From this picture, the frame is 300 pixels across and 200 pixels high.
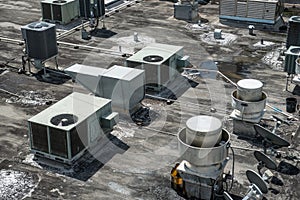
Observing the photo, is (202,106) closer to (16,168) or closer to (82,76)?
(82,76)

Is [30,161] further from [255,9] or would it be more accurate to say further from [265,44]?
[255,9]

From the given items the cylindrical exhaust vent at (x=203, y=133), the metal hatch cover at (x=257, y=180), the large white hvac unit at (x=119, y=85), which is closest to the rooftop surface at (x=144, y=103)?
the metal hatch cover at (x=257, y=180)

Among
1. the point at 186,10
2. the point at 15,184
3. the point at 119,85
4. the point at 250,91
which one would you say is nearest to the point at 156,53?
the point at 119,85

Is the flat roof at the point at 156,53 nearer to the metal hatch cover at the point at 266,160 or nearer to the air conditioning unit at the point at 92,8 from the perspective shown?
the metal hatch cover at the point at 266,160

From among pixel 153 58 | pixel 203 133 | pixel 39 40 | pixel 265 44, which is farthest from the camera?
pixel 265 44

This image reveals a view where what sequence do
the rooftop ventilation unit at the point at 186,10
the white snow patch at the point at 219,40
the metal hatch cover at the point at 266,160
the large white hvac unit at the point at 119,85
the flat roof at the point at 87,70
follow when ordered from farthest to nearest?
the rooftop ventilation unit at the point at 186,10 < the white snow patch at the point at 219,40 < the flat roof at the point at 87,70 < the large white hvac unit at the point at 119,85 < the metal hatch cover at the point at 266,160
